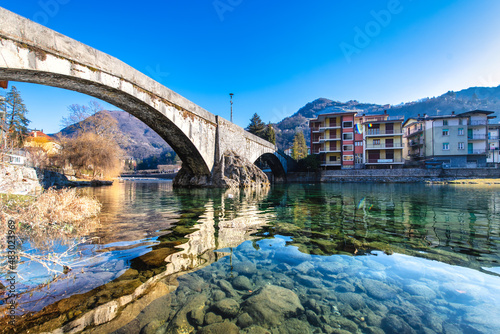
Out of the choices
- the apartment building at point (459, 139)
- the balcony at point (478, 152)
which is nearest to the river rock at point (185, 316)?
the apartment building at point (459, 139)

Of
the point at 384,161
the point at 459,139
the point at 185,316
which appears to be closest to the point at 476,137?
the point at 459,139

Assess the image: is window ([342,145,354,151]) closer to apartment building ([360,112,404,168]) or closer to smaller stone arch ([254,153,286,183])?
apartment building ([360,112,404,168])

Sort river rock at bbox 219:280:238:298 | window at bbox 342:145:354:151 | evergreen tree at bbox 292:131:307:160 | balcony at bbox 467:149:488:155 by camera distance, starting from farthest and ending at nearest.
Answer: evergreen tree at bbox 292:131:307:160 < window at bbox 342:145:354:151 < balcony at bbox 467:149:488:155 < river rock at bbox 219:280:238:298

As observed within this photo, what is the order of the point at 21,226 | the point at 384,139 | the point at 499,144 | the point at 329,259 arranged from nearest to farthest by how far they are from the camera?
the point at 329,259
the point at 21,226
the point at 384,139
the point at 499,144

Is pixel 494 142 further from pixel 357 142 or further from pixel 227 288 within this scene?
pixel 227 288

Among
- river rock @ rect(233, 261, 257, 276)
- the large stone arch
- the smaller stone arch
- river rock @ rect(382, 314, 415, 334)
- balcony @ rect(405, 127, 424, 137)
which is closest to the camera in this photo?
river rock @ rect(382, 314, 415, 334)

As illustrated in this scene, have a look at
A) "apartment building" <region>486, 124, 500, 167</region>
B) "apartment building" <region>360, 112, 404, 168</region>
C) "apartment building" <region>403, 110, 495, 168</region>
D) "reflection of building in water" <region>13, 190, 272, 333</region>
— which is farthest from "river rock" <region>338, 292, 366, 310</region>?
"apartment building" <region>486, 124, 500, 167</region>

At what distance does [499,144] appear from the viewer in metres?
49.2

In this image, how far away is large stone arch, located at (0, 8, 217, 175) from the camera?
641 cm

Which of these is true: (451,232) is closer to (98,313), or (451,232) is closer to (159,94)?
(98,313)

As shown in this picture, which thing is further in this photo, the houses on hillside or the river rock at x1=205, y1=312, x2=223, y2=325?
the houses on hillside

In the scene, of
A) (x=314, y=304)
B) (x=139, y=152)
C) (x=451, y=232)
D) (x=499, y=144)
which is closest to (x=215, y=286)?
(x=314, y=304)

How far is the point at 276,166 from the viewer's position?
126 ft

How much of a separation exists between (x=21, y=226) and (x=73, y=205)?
1.71 metres
